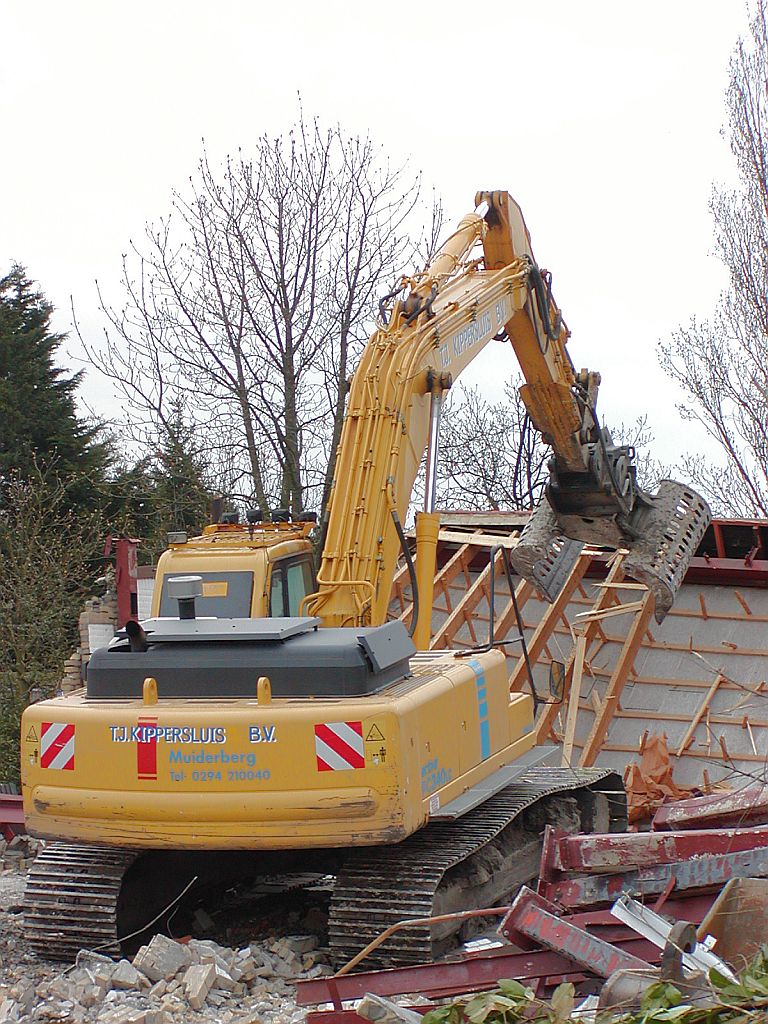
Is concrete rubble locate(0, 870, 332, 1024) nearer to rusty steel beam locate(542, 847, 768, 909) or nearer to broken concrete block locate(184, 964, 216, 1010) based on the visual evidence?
broken concrete block locate(184, 964, 216, 1010)

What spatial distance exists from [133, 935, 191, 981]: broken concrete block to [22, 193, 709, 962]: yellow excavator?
1.54ft

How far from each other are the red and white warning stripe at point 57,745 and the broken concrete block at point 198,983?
1.27m

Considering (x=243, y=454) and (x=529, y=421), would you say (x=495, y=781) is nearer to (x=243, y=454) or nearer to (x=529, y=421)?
(x=529, y=421)

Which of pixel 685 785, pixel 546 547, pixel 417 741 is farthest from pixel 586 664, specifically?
pixel 417 741

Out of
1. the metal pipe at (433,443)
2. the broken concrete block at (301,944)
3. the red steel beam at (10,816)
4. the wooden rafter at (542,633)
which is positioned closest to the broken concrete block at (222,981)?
the broken concrete block at (301,944)

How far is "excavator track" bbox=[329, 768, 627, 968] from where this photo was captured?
6.18m

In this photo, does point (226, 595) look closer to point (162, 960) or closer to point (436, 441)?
point (436, 441)

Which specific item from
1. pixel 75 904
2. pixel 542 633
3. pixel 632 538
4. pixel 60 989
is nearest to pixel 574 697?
pixel 542 633

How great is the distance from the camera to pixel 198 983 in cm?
566

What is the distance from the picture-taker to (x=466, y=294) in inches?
343

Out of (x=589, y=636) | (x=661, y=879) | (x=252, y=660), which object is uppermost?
(x=252, y=660)

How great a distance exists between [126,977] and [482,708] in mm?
2528

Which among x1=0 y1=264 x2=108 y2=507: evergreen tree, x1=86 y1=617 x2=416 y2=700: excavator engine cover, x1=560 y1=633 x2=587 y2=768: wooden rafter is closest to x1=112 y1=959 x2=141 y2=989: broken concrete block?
x1=86 y1=617 x2=416 y2=700: excavator engine cover

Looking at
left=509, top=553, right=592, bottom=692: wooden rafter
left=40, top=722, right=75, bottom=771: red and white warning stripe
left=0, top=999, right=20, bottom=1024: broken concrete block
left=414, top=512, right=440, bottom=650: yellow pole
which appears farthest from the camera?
left=509, top=553, right=592, bottom=692: wooden rafter
